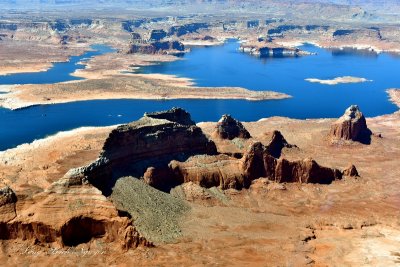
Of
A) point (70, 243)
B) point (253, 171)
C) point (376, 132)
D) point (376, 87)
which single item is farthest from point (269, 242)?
point (376, 87)

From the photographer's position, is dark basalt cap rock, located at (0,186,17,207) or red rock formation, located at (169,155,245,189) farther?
red rock formation, located at (169,155,245,189)

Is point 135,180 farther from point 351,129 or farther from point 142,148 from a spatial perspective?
point 351,129

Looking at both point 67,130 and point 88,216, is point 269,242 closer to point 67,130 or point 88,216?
point 88,216

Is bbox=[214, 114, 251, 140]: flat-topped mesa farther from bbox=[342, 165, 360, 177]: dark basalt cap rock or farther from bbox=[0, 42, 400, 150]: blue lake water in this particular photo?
bbox=[0, 42, 400, 150]: blue lake water

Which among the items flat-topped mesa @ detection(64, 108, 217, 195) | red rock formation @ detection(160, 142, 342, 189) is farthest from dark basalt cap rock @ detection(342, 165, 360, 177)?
flat-topped mesa @ detection(64, 108, 217, 195)

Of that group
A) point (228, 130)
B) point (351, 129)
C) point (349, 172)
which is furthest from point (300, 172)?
point (351, 129)

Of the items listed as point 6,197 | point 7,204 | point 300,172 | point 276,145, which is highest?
point 6,197

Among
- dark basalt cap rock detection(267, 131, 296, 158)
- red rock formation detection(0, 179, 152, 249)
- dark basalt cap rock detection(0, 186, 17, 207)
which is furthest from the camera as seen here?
dark basalt cap rock detection(267, 131, 296, 158)
